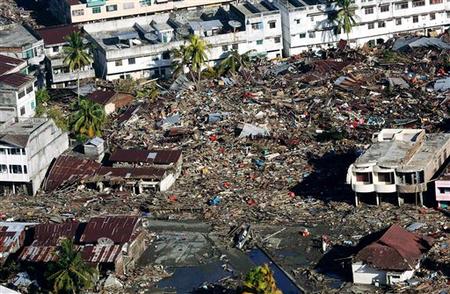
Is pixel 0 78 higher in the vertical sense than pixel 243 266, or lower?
higher

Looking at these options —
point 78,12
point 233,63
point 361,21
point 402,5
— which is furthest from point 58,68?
point 402,5

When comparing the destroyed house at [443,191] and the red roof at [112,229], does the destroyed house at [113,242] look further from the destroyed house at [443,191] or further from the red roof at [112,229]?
the destroyed house at [443,191]

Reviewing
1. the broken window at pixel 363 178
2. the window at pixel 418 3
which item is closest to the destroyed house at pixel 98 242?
the broken window at pixel 363 178

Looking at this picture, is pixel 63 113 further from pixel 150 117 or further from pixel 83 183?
pixel 83 183

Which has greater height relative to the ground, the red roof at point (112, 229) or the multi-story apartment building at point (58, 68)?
the multi-story apartment building at point (58, 68)

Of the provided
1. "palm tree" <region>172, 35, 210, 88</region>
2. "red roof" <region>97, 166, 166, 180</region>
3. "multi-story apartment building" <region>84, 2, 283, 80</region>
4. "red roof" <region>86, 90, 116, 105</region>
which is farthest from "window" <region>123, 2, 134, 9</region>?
"red roof" <region>97, 166, 166, 180</region>

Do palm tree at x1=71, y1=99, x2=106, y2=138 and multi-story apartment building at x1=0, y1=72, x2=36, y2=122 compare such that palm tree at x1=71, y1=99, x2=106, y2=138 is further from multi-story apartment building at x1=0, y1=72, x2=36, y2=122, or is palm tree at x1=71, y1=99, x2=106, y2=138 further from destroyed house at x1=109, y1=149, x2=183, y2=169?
multi-story apartment building at x1=0, y1=72, x2=36, y2=122

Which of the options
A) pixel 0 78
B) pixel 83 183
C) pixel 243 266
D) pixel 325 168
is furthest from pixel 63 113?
pixel 243 266
